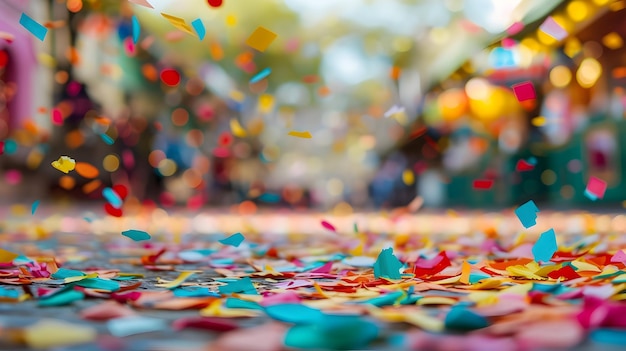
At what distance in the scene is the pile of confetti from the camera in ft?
3.43

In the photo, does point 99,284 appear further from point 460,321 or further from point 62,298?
point 460,321

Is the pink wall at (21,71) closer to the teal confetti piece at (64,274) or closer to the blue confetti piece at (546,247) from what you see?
the teal confetti piece at (64,274)

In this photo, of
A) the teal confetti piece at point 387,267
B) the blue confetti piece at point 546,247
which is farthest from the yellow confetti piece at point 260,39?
the blue confetti piece at point 546,247

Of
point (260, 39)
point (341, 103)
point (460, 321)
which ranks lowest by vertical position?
point (460, 321)

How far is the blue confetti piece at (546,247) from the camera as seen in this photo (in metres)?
1.77

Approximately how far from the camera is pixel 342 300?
1.41m

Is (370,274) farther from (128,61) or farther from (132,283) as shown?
(128,61)

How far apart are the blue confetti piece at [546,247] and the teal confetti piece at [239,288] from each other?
0.81 meters

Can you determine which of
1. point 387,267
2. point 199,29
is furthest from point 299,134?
point 387,267

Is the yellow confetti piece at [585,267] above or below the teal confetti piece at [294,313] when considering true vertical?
above

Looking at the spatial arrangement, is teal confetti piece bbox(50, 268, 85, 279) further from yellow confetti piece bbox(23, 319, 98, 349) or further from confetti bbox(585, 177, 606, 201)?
confetti bbox(585, 177, 606, 201)

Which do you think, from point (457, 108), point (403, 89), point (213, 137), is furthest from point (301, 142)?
point (457, 108)

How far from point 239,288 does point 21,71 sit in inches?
306

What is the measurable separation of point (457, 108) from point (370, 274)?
33.2ft
